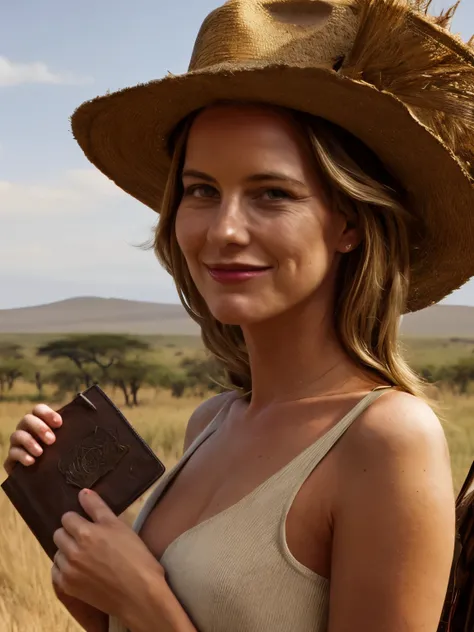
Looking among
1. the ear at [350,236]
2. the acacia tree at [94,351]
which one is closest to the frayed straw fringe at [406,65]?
the ear at [350,236]

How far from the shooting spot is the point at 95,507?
2.28 meters

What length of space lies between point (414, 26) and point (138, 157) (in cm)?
90

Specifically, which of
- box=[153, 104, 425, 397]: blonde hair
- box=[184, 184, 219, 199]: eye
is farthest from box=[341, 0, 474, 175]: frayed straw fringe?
box=[184, 184, 219, 199]: eye

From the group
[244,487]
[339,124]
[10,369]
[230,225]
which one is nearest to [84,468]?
[244,487]

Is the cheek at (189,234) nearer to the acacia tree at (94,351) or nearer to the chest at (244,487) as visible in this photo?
the chest at (244,487)

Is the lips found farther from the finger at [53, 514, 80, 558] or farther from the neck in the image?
the finger at [53, 514, 80, 558]

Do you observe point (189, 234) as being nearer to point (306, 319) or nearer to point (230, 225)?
point (230, 225)

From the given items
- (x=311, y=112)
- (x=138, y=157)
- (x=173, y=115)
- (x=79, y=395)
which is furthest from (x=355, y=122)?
(x=79, y=395)

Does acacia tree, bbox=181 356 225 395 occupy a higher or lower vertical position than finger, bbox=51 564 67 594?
lower

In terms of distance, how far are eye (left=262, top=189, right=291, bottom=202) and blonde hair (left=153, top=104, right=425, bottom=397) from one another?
0.10m

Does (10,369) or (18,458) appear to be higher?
(10,369)

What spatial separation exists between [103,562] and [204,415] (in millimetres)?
717

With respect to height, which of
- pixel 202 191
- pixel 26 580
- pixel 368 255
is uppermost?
pixel 202 191

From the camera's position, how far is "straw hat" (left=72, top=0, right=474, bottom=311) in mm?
2072
